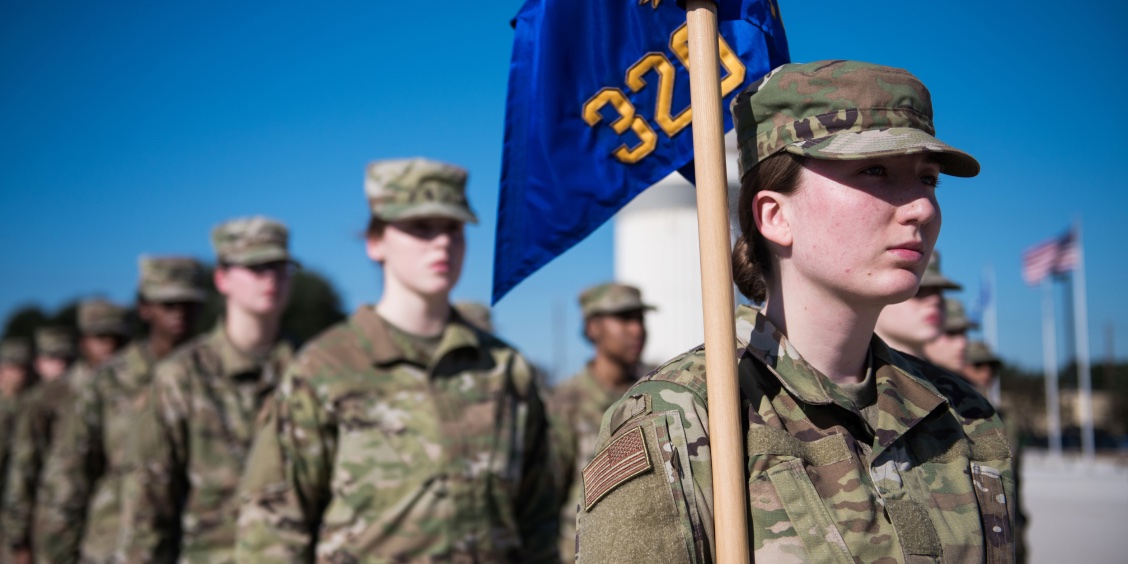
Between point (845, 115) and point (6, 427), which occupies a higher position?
point (845, 115)

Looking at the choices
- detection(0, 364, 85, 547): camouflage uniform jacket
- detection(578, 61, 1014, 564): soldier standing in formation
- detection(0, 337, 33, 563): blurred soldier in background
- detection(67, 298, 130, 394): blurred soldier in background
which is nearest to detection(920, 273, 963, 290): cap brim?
detection(578, 61, 1014, 564): soldier standing in formation

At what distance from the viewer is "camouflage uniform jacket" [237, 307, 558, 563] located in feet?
13.5

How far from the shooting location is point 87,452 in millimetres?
7957

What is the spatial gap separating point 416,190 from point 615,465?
2847mm

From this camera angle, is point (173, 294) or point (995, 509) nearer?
point (995, 509)

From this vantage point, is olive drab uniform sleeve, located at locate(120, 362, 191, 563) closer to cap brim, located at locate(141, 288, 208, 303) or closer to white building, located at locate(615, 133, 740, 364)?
cap brim, located at locate(141, 288, 208, 303)

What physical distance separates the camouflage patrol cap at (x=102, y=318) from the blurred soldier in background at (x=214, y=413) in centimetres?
503

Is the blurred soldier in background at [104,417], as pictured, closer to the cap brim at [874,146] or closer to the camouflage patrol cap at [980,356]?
the cap brim at [874,146]

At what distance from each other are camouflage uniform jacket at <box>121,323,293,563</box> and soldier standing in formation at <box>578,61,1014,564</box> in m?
4.00

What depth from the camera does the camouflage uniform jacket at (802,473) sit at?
2072mm

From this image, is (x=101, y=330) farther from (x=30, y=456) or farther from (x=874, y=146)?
(x=874, y=146)

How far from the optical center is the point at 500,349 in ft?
15.8

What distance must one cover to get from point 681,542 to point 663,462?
17 cm

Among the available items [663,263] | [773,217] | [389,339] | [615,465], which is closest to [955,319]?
[389,339]
